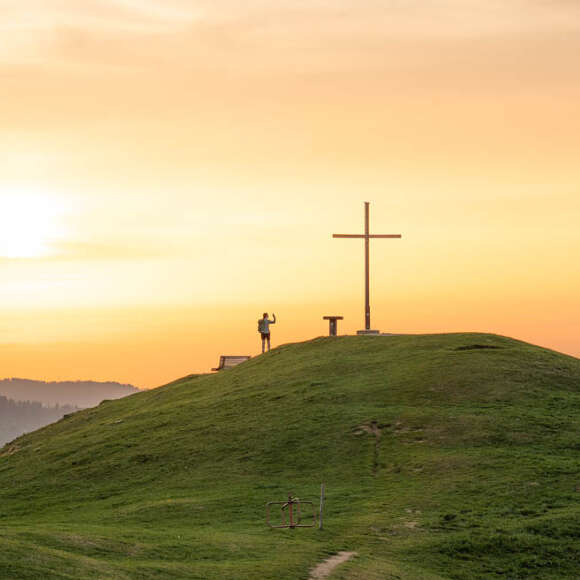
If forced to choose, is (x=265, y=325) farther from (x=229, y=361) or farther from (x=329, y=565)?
(x=329, y=565)

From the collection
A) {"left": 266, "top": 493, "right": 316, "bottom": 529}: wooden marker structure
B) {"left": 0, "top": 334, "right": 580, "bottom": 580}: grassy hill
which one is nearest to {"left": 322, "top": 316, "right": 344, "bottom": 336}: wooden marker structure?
{"left": 0, "top": 334, "right": 580, "bottom": 580}: grassy hill

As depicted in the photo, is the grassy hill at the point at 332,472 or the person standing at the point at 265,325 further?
the person standing at the point at 265,325

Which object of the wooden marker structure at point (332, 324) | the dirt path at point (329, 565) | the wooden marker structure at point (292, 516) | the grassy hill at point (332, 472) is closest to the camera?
the dirt path at point (329, 565)

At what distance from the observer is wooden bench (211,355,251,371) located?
8819 centimetres

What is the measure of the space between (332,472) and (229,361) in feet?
129

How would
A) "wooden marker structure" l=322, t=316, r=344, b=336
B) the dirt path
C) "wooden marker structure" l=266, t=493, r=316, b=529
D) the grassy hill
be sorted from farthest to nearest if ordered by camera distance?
"wooden marker structure" l=322, t=316, r=344, b=336 → "wooden marker structure" l=266, t=493, r=316, b=529 → the grassy hill → the dirt path

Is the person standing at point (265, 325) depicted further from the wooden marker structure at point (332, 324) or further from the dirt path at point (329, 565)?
the dirt path at point (329, 565)

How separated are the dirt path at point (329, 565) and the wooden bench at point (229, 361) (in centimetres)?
5278

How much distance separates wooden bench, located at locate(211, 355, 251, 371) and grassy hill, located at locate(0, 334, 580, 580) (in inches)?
316

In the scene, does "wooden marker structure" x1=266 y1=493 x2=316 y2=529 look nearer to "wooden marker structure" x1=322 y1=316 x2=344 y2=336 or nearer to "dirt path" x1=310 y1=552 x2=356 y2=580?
"dirt path" x1=310 y1=552 x2=356 y2=580

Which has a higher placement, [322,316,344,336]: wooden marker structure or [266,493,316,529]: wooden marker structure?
[322,316,344,336]: wooden marker structure

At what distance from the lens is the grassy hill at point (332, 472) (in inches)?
1374

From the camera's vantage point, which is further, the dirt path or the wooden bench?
the wooden bench

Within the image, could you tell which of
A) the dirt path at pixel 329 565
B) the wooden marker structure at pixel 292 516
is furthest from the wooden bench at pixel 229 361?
the dirt path at pixel 329 565
